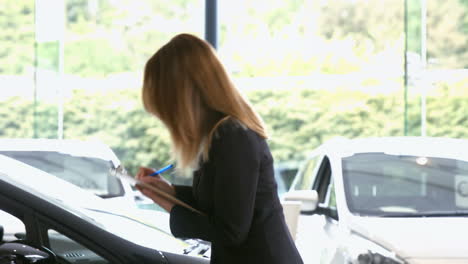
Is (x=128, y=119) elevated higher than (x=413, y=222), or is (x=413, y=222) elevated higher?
(x=413, y=222)

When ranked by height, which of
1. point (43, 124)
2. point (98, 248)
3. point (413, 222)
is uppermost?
point (98, 248)

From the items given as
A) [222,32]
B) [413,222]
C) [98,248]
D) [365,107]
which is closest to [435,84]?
[365,107]

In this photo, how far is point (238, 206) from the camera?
260cm

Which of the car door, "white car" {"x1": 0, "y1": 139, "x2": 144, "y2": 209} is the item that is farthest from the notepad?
"white car" {"x1": 0, "y1": 139, "x2": 144, "y2": 209}

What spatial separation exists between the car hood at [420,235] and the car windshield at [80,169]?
423 centimetres

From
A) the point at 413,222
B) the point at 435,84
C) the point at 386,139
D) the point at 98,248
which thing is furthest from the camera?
the point at 435,84

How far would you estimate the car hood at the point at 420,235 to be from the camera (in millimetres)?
4613

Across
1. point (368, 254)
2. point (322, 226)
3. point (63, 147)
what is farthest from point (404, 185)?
point (63, 147)

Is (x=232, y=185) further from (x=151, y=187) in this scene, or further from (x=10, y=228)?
(x=10, y=228)

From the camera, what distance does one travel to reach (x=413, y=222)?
17.3ft

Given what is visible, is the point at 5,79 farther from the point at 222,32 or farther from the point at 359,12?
the point at 359,12

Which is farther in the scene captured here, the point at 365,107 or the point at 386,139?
the point at 365,107

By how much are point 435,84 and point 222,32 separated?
125 inches

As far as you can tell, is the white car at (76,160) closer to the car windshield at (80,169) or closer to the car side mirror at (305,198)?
the car windshield at (80,169)
